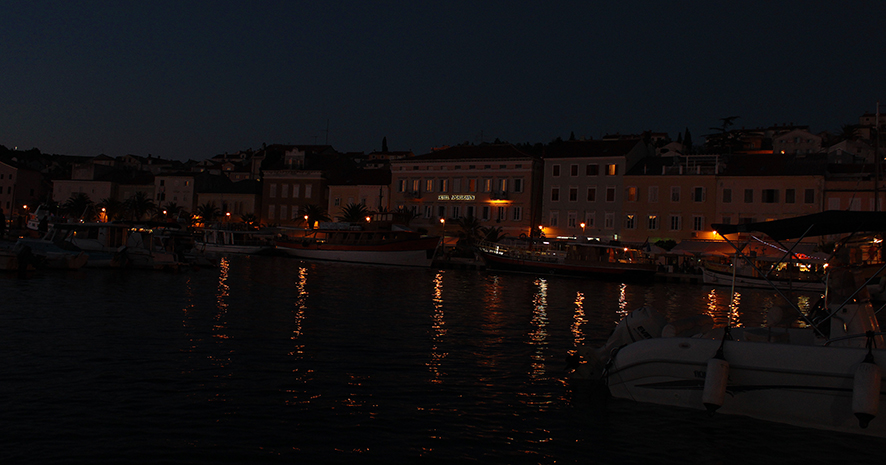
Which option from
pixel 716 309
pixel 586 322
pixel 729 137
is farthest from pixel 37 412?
pixel 729 137

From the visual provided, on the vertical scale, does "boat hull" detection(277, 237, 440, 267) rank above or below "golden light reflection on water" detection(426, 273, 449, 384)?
above

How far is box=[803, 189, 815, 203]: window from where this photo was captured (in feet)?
166

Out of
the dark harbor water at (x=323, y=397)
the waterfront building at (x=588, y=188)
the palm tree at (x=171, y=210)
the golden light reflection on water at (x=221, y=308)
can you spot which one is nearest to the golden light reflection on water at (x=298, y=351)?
the dark harbor water at (x=323, y=397)

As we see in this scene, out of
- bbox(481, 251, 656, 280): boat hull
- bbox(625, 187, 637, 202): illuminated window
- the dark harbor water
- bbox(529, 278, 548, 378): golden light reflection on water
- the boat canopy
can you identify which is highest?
bbox(625, 187, 637, 202): illuminated window

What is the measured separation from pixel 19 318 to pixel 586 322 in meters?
14.6

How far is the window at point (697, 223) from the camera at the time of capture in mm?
54125

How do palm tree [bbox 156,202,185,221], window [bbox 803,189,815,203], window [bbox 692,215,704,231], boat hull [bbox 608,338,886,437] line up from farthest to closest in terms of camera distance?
1. palm tree [bbox 156,202,185,221]
2. window [bbox 692,215,704,231]
3. window [bbox 803,189,815,203]
4. boat hull [bbox 608,338,886,437]

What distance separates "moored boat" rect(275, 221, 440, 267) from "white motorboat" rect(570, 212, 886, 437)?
135 ft

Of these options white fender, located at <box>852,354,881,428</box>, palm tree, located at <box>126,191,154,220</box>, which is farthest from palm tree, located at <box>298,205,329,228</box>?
white fender, located at <box>852,354,881,428</box>

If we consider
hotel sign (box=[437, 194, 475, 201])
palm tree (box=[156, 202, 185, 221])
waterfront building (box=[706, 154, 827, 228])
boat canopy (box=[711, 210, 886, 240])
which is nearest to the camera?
boat canopy (box=[711, 210, 886, 240])

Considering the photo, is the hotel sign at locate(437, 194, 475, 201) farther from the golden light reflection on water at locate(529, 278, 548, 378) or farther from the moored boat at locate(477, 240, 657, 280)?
the golden light reflection on water at locate(529, 278, 548, 378)

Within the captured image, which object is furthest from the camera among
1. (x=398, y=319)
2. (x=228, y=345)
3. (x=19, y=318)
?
(x=398, y=319)

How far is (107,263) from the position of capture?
34156 millimetres

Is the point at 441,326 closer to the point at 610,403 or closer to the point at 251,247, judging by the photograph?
the point at 610,403
